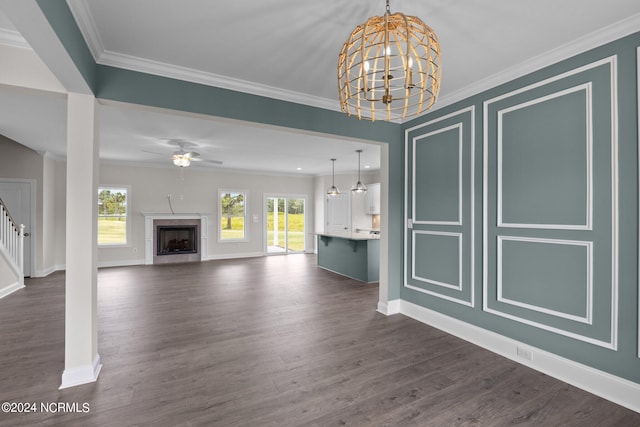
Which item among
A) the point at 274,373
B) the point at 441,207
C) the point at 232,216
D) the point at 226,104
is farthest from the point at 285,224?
the point at 274,373

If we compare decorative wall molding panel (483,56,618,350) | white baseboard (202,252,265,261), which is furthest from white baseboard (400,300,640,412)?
white baseboard (202,252,265,261)

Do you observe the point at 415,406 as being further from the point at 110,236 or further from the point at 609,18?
the point at 110,236

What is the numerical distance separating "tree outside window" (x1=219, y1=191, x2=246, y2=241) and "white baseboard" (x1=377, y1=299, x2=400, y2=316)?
Answer: 6.09 metres

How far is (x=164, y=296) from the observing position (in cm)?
478

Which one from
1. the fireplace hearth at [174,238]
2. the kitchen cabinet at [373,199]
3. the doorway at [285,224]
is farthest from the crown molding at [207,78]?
the doorway at [285,224]

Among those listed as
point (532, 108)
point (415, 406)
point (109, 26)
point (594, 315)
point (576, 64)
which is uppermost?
point (109, 26)

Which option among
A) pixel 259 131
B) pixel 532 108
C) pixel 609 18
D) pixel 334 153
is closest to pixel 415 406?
A: pixel 532 108

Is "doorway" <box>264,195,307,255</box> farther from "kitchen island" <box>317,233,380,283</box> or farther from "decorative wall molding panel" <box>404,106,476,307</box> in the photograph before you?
"decorative wall molding panel" <box>404,106,476,307</box>

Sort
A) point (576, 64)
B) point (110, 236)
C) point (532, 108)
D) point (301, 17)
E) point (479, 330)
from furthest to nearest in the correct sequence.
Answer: point (110, 236) → point (479, 330) → point (532, 108) → point (576, 64) → point (301, 17)

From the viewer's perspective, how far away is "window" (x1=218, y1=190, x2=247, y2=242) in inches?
347

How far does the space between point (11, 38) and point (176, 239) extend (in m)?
6.80

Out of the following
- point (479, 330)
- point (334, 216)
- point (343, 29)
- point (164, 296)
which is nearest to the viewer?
point (343, 29)

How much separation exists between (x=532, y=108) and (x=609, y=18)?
0.72m

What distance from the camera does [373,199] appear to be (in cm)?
903
